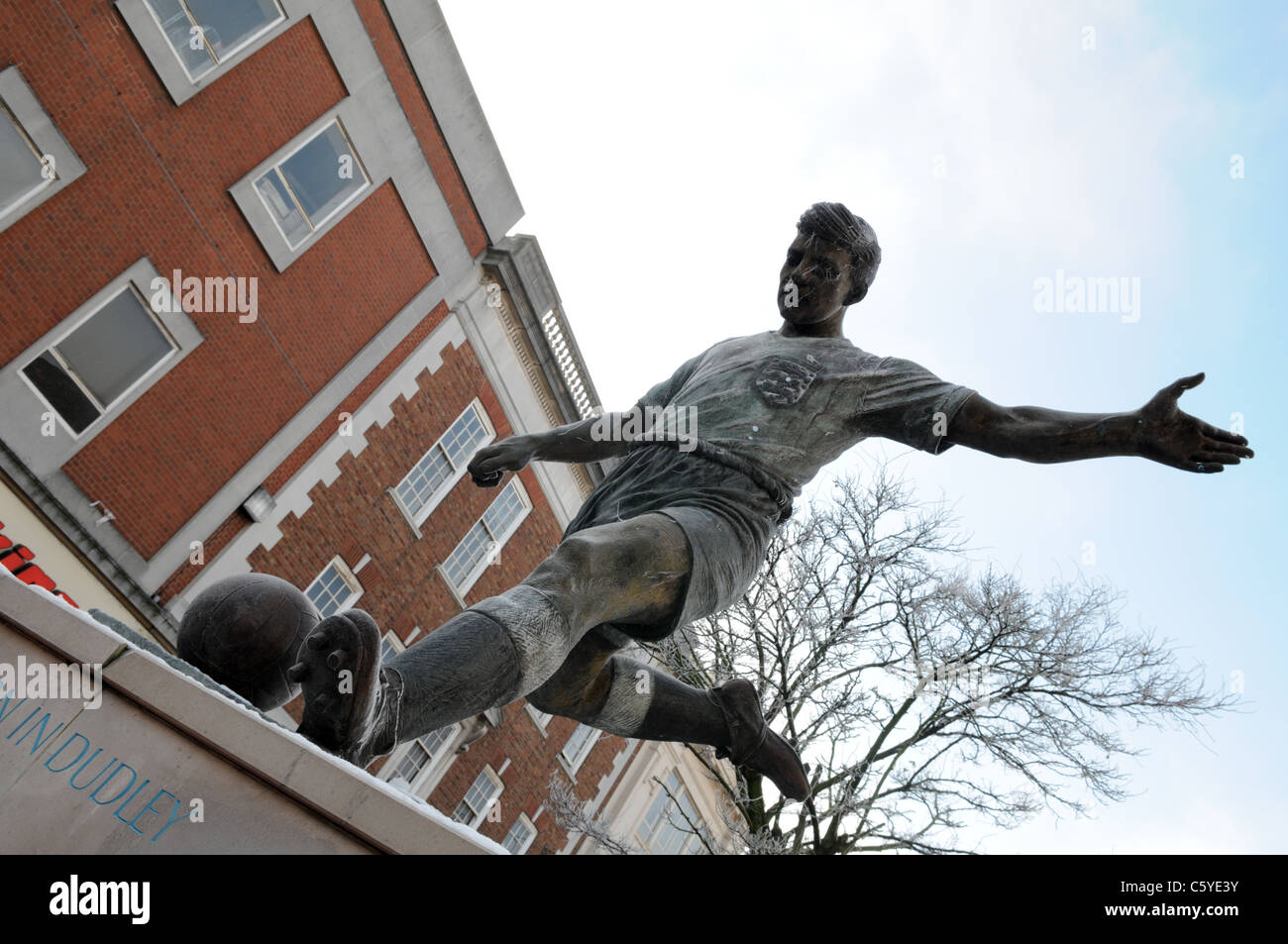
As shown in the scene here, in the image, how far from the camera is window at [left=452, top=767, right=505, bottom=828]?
16.5 m

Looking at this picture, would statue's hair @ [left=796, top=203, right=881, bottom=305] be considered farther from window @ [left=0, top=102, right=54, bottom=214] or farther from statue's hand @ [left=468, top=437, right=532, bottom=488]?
window @ [left=0, top=102, right=54, bottom=214]

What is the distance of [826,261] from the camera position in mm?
4062

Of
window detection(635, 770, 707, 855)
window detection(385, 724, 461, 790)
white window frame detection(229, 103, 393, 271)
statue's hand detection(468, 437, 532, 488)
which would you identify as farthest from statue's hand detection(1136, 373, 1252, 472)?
window detection(635, 770, 707, 855)

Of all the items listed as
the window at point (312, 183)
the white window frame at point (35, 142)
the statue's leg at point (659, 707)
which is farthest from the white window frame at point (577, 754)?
the statue's leg at point (659, 707)

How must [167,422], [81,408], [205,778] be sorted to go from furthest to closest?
A: [167,422] < [81,408] < [205,778]

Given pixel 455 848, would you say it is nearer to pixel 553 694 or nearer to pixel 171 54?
pixel 553 694

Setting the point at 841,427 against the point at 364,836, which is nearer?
the point at 364,836

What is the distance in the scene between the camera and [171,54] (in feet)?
37.3

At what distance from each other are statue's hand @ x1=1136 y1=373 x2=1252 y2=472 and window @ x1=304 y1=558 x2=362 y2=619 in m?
12.8

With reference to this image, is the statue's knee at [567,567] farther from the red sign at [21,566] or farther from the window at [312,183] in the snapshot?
the window at [312,183]

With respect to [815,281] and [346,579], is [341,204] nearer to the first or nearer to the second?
[346,579]

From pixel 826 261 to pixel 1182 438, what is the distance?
1.72m
